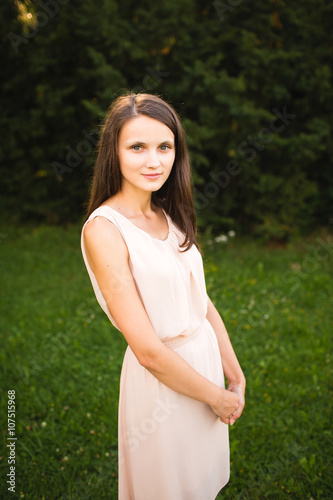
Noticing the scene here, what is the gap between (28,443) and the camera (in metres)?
2.80

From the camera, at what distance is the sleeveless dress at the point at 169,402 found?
1383 millimetres

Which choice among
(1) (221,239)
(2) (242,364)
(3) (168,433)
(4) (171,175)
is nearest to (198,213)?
(1) (221,239)

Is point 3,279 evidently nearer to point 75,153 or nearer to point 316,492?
point 75,153

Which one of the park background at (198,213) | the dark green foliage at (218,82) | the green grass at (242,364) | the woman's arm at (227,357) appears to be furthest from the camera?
the dark green foliage at (218,82)

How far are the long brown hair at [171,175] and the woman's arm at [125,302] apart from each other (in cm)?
25

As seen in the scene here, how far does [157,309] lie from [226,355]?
0.54m

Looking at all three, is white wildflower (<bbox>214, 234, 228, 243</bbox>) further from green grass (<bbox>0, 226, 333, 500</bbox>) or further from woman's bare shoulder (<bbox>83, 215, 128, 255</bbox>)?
woman's bare shoulder (<bbox>83, 215, 128, 255</bbox>)

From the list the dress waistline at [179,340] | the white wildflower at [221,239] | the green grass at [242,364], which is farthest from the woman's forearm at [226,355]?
the white wildflower at [221,239]

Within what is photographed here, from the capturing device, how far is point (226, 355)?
1.73m

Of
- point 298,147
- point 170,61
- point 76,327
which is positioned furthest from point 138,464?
point 170,61

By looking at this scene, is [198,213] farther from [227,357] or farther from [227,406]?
[227,406]

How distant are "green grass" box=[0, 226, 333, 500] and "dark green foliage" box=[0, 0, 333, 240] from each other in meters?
1.42

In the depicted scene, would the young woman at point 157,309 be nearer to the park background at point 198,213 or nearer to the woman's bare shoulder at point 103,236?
the woman's bare shoulder at point 103,236

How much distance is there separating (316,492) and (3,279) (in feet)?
16.0
